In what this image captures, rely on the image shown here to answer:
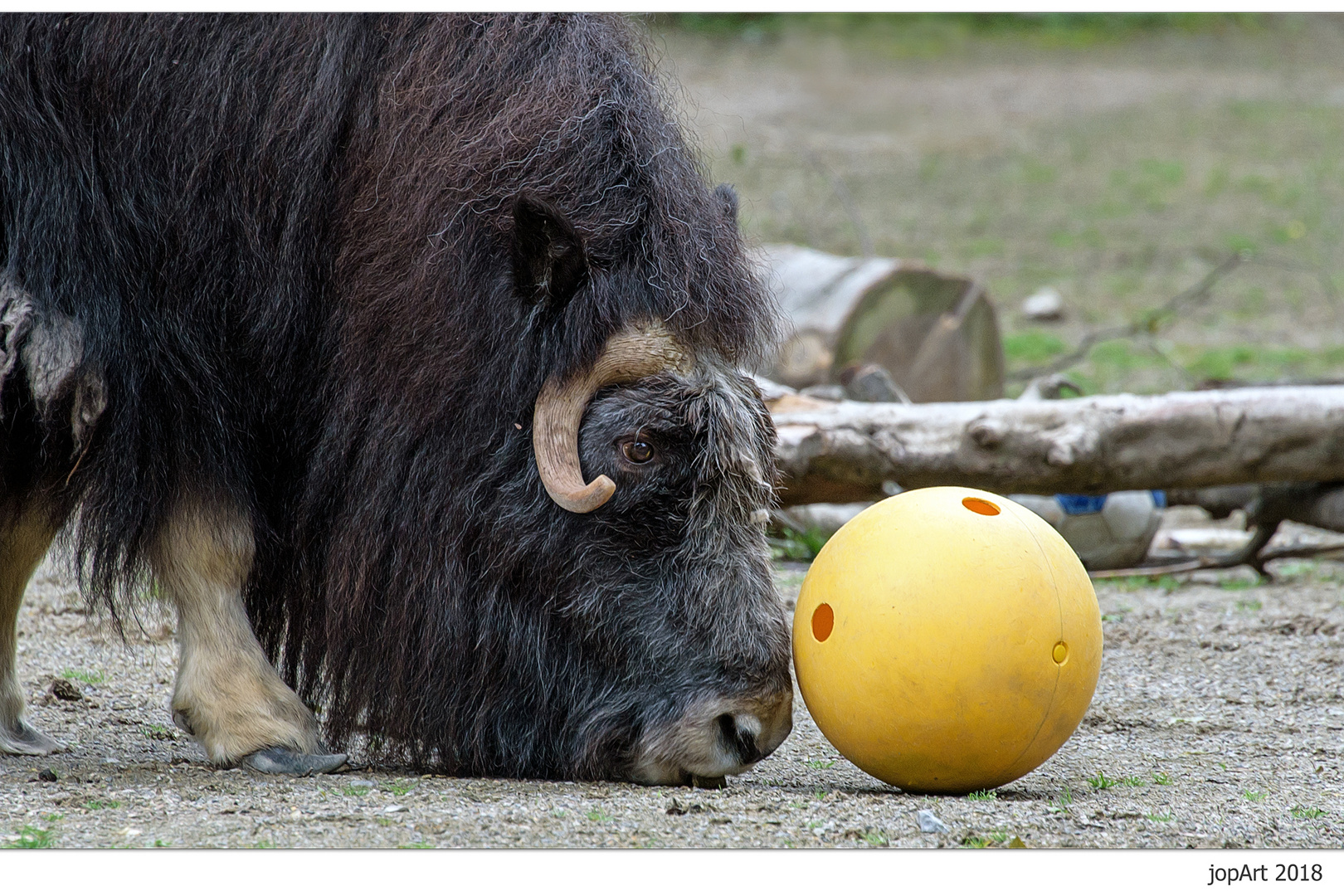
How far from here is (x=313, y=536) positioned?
3279 mm

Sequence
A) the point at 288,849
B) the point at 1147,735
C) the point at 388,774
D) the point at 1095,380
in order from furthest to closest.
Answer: the point at 1095,380 → the point at 1147,735 → the point at 388,774 → the point at 288,849

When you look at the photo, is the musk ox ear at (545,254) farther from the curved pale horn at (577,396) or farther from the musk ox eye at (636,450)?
the musk ox eye at (636,450)

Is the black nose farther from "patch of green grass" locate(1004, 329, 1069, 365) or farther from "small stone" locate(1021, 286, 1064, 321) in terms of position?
"small stone" locate(1021, 286, 1064, 321)

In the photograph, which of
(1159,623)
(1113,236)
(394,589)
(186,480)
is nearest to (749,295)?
(394,589)

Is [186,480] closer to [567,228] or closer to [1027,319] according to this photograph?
[567,228]

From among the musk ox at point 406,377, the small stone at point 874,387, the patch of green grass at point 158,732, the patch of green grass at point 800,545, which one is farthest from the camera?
the patch of green grass at point 800,545

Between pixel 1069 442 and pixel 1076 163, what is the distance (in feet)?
35.4

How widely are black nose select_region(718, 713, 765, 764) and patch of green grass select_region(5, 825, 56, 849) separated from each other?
48.2 inches

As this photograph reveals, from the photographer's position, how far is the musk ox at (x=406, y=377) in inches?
116

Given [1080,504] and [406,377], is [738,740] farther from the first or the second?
[1080,504]

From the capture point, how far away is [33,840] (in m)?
2.46

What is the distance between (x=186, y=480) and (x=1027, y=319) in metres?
8.00

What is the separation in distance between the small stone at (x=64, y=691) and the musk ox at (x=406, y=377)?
91 centimetres

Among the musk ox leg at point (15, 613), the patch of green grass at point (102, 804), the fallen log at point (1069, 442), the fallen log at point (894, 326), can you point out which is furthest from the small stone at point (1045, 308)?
the patch of green grass at point (102, 804)
